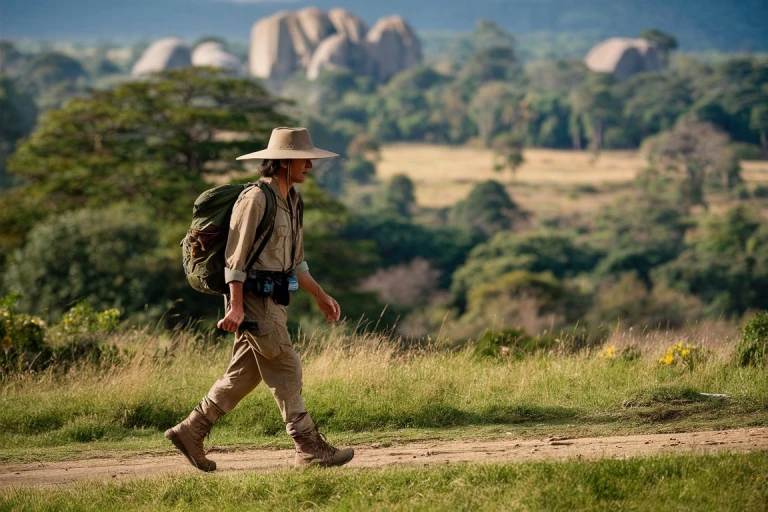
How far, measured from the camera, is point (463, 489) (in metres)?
5.06

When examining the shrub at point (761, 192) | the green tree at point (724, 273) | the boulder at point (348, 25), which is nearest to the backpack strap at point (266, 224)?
the green tree at point (724, 273)

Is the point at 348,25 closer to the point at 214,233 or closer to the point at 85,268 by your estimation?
the point at 85,268

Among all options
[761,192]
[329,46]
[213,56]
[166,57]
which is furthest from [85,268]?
[166,57]

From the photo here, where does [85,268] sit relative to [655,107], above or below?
below

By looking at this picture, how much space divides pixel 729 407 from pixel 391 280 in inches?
1692

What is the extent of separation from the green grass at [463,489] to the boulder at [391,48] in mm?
143543

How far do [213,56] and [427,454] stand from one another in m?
148

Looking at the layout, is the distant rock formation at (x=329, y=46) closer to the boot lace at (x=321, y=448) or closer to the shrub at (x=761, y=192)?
the shrub at (x=761, y=192)

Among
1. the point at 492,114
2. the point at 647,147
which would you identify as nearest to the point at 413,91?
the point at 492,114

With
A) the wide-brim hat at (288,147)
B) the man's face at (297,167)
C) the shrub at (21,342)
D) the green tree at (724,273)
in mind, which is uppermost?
the wide-brim hat at (288,147)

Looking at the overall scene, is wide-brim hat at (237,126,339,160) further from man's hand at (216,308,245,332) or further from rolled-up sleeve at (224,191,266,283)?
man's hand at (216,308,245,332)

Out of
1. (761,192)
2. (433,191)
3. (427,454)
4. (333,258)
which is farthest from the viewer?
(433,191)

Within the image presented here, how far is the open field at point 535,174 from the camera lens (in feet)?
235

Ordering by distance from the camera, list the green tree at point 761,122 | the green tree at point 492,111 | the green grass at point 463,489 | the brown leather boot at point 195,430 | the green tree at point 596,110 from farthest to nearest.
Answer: the green tree at point 492,111 < the green tree at point 596,110 < the green tree at point 761,122 < the brown leather boot at point 195,430 < the green grass at point 463,489
